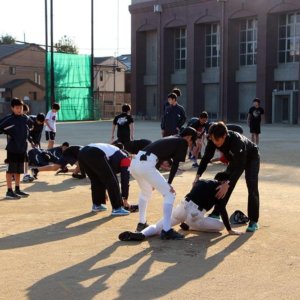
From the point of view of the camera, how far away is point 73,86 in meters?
57.8

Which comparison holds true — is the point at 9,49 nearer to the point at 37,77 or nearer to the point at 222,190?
the point at 37,77

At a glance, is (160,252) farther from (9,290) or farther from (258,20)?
(258,20)

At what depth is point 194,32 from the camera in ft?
170

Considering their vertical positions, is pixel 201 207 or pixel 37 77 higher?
pixel 37 77

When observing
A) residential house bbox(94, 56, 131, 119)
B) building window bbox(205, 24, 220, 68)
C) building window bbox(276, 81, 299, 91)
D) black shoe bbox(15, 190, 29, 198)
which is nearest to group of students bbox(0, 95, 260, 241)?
black shoe bbox(15, 190, 29, 198)

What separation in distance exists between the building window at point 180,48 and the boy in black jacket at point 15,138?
149 ft

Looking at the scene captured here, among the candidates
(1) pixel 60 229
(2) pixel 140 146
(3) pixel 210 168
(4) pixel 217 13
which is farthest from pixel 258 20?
(1) pixel 60 229

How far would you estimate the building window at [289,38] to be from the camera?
45.4 meters

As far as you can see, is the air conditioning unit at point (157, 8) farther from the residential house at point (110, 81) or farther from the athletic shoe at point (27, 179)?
the athletic shoe at point (27, 179)

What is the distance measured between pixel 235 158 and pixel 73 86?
51748mm

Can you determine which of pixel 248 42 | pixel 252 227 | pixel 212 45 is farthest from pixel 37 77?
pixel 252 227

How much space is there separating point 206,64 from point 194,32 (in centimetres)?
304

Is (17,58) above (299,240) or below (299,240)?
above

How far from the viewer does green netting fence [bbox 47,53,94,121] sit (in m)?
56.6
